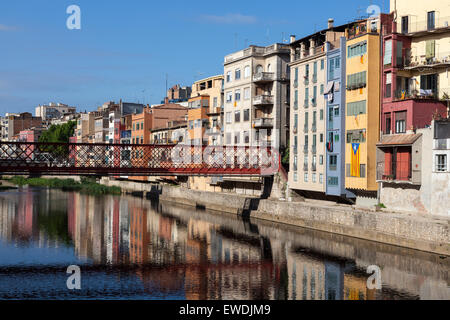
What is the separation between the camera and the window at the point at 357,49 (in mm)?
49525

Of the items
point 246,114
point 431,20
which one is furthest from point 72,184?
point 431,20

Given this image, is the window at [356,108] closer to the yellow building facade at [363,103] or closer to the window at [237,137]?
the yellow building facade at [363,103]

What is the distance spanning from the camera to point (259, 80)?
6794 cm

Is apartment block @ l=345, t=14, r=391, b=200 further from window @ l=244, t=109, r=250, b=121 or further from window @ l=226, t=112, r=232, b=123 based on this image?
window @ l=226, t=112, r=232, b=123

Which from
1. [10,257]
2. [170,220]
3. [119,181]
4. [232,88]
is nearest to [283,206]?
[170,220]

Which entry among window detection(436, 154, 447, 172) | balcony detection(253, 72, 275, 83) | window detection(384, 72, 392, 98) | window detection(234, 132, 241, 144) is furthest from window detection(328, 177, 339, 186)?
window detection(234, 132, 241, 144)

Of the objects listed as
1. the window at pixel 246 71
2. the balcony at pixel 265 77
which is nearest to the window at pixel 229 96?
the window at pixel 246 71

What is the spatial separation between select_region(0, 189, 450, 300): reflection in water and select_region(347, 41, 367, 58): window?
52.3ft

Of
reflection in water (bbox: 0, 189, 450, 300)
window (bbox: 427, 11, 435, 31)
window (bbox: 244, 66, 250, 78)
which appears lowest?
reflection in water (bbox: 0, 189, 450, 300)

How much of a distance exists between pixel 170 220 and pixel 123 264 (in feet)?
84.5

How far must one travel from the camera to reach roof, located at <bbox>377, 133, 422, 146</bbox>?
44219 millimetres

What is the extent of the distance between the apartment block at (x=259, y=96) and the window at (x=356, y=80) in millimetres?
16174

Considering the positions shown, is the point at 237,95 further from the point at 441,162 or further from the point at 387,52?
the point at 441,162
